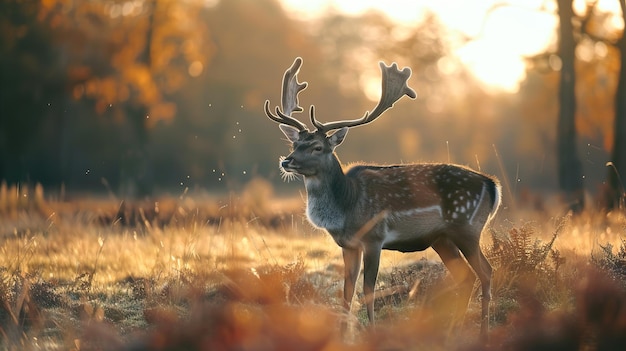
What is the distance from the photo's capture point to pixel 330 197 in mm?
7484

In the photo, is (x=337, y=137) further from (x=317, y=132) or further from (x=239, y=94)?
(x=239, y=94)

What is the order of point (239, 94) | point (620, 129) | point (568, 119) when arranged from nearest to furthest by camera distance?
point (620, 129) → point (568, 119) → point (239, 94)

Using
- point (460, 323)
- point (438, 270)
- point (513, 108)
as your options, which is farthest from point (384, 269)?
point (513, 108)

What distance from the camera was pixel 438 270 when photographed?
29.0 ft

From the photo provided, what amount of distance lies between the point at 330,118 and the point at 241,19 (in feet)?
23.6

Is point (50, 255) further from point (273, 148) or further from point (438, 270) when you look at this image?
point (273, 148)

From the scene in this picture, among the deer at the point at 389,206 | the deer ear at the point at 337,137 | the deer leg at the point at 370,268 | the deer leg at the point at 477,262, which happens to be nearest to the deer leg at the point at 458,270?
the deer at the point at 389,206

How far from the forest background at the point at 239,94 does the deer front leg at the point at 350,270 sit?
1.51 metres

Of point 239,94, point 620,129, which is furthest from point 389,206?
point 239,94

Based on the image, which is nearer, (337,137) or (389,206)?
(389,206)

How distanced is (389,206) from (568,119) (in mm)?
9726

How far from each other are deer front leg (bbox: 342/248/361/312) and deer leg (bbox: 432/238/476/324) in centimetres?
85

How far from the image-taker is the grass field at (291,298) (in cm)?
444

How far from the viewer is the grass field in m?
4.44
